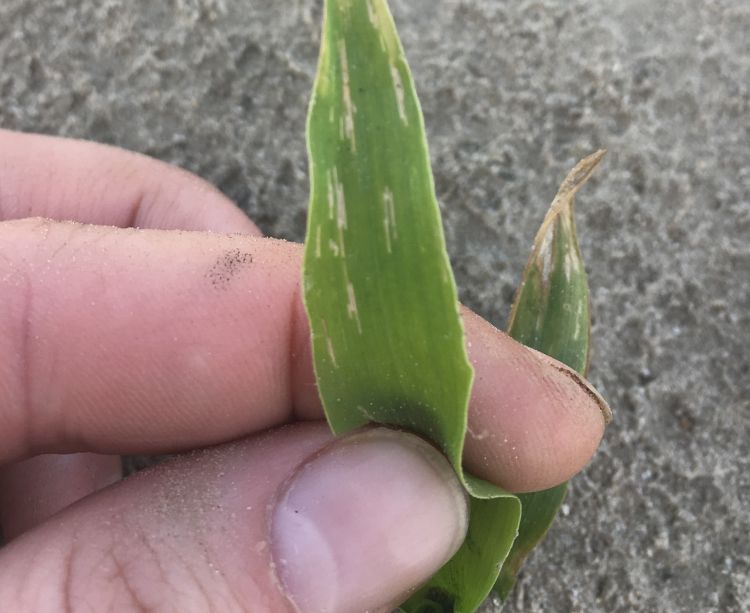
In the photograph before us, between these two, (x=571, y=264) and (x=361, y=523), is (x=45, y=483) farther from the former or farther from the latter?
(x=571, y=264)

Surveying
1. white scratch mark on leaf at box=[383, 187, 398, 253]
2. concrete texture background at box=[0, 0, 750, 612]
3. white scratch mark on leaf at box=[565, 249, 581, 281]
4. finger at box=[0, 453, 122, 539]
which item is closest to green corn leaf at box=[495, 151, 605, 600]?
white scratch mark on leaf at box=[565, 249, 581, 281]

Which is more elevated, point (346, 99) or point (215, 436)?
point (346, 99)

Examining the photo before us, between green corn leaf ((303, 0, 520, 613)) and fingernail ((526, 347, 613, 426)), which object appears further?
fingernail ((526, 347, 613, 426))

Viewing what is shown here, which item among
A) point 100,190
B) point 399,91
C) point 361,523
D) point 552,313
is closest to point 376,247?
point 399,91

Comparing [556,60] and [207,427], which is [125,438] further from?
[556,60]

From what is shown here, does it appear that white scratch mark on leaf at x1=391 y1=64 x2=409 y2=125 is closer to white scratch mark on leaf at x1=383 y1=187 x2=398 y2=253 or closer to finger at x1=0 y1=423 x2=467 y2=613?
white scratch mark on leaf at x1=383 y1=187 x2=398 y2=253

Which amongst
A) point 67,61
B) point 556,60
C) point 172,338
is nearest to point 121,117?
point 67,61
